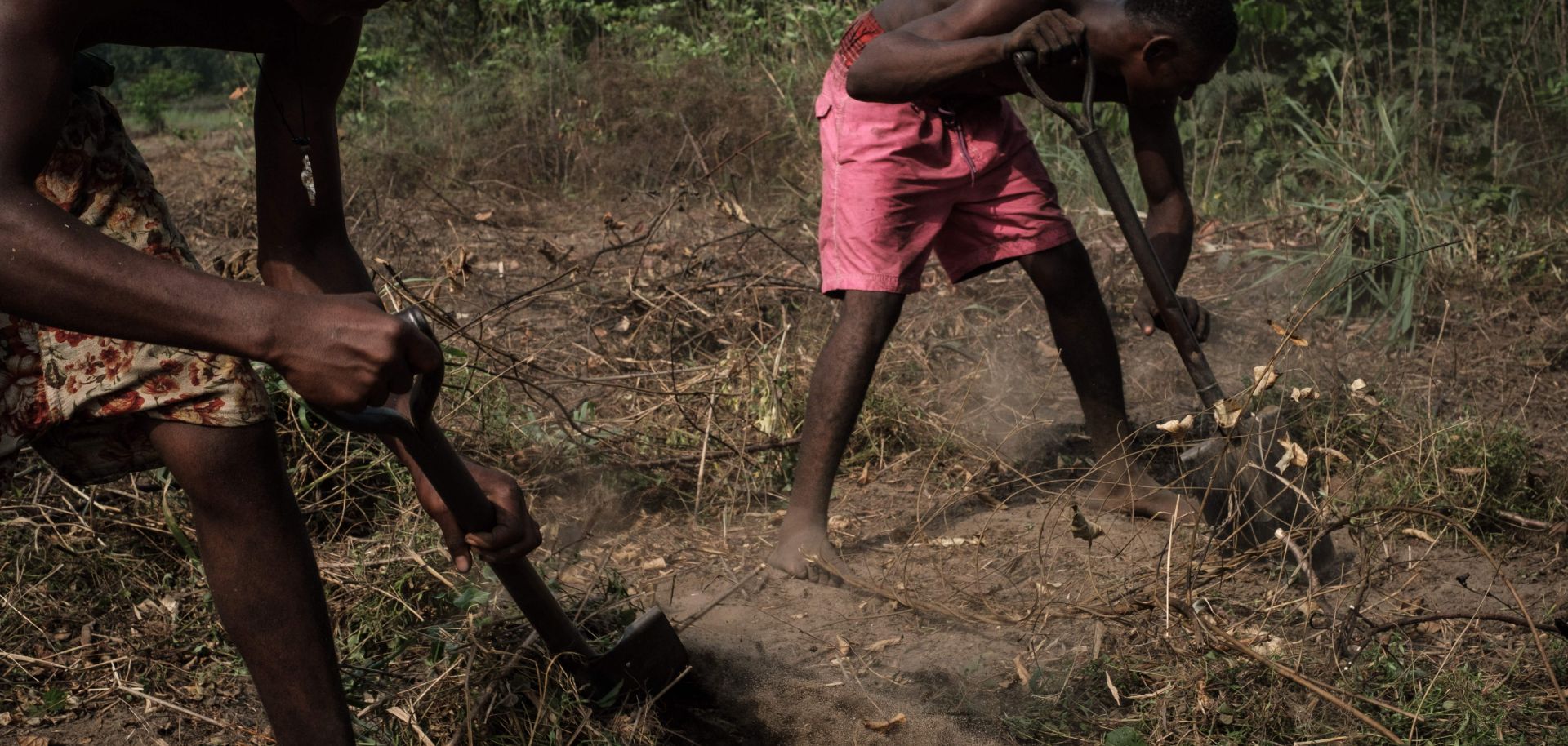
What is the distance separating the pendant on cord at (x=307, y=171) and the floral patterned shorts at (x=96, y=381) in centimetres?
27

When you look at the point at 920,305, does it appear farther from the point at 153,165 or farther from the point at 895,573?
the point at 153,165

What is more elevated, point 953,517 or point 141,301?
point 141,301

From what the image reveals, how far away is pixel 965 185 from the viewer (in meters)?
3.18

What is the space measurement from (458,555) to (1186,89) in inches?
83.2

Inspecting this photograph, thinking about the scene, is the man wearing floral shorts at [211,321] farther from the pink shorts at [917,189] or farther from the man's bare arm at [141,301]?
the pink shorts at [917,189]

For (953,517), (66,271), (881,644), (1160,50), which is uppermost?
(66,271)

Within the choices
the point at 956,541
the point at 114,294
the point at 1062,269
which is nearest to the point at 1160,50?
the point at 1062,269

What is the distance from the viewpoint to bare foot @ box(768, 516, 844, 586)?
310 centimetres

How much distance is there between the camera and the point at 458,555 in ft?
6.30

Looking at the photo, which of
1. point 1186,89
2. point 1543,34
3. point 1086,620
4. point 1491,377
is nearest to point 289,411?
point 1086,620

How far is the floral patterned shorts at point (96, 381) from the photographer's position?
1.69m

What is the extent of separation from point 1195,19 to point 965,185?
2.18 ft

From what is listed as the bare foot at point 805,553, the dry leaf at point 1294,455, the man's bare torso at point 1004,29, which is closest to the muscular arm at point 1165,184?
the man's bare torso at point 1004,29

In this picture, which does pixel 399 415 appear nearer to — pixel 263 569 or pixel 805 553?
pixel 263 569
